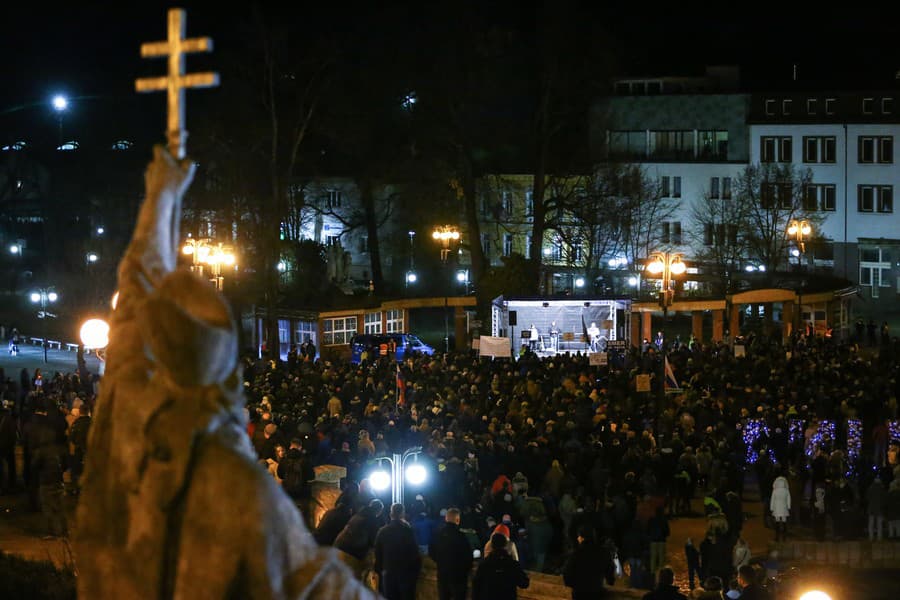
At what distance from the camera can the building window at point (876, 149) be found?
216 ft

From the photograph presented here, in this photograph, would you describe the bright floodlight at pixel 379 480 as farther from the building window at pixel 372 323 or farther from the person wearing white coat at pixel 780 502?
the building window at pixel 372 323

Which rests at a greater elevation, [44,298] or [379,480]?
[44,298]

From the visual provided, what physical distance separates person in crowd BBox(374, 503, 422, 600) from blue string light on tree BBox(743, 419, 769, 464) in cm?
1149

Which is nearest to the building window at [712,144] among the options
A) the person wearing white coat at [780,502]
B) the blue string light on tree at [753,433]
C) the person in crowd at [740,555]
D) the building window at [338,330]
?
the building window at [338,330]

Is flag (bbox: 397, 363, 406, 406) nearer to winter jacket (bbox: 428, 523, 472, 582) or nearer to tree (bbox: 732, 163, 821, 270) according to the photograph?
winter jacket (bbox: 428, 523, 472, 582)

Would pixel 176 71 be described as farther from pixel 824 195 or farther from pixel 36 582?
pixel 824 195

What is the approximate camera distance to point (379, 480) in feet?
43.9

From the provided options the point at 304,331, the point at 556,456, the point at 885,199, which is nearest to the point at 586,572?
the point at 556,456

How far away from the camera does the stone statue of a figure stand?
3523mm

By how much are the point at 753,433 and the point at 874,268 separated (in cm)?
4773

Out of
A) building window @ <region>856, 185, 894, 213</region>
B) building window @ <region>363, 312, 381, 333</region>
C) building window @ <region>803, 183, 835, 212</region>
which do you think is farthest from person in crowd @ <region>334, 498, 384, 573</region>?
building window @ <region>856, 185, 894, 213</region>

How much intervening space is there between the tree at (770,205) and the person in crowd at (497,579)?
4895cm

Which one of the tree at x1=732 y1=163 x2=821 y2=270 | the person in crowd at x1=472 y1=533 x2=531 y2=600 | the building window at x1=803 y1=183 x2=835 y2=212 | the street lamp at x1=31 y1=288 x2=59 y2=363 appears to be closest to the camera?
the person in crowd at x1=472 y1=533 x2=531 y2=600

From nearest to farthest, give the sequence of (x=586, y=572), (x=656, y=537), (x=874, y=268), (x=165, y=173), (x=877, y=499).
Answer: (x=165, y=173)
(x=586, y=572)
(x=656, y=537)
(x=877, y=499)
(x=874, y=268)
